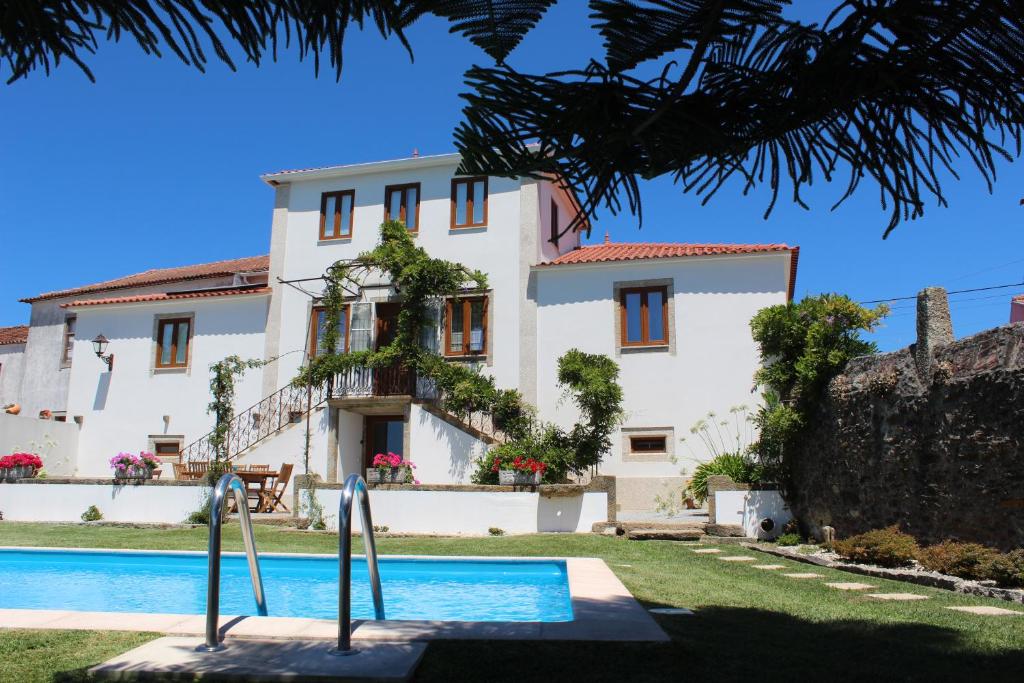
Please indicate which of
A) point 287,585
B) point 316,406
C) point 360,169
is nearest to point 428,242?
point 360,169

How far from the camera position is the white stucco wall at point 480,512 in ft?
44.8

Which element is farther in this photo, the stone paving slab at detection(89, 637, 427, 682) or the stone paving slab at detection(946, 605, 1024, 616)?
the stone paving slab at detection(946, 605, 1024, 616)

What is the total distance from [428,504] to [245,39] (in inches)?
503

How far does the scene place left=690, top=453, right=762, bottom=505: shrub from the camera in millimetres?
13617

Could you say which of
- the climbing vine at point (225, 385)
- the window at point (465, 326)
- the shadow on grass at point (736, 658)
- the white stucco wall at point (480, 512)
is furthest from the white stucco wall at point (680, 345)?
the shadow on grass at point (736, 658)

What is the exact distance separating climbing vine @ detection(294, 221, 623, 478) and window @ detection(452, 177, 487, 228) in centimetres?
118

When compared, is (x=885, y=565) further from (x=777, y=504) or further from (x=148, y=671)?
(x=148, y=671)

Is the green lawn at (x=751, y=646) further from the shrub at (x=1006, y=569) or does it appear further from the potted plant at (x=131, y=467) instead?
the potted plant at (x=131, y=467)

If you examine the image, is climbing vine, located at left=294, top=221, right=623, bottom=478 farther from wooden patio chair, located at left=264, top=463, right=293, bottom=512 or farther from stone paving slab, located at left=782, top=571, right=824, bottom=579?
stone paving slab, located at left=782, top=571, right=824, bottom=579

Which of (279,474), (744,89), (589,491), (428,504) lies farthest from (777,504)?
(744,89)

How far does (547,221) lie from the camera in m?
20.0

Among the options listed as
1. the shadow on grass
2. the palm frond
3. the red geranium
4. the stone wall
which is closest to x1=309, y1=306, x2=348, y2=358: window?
the red geranium

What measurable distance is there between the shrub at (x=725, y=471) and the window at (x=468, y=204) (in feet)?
26.6

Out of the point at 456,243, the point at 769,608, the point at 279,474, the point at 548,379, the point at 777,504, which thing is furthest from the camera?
the point at 456,243
